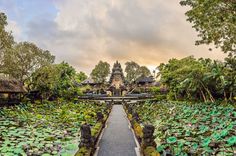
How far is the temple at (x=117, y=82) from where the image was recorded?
170ft

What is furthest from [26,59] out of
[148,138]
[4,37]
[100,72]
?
[100,72]

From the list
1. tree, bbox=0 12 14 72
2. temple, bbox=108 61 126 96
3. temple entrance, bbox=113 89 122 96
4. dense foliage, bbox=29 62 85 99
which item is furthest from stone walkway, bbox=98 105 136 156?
temple, bbox=108 61 126 96

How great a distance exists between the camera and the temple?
51.7 m

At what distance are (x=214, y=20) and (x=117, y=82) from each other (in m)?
42.3

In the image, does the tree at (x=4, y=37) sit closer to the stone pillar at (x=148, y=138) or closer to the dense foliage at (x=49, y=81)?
the dense foliage at (x=49, y=81)

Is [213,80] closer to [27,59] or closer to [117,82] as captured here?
[27,59]

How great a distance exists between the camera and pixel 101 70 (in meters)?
64.0

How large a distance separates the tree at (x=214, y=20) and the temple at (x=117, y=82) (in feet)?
129

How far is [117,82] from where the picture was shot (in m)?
52.9

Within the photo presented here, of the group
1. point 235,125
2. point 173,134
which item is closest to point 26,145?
point 173,134

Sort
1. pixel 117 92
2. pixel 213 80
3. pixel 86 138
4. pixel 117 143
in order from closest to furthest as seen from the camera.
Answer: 1. pixel 86 138
2. pixel 117 143
3. pixel 213 80
4. pixel 117 92

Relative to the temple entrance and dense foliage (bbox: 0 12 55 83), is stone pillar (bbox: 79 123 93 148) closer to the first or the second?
dense foliage (bbox: 0 12 55 83)

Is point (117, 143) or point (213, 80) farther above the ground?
point (213, 80)

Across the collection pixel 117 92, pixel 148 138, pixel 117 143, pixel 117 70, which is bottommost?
pixel 117 143
